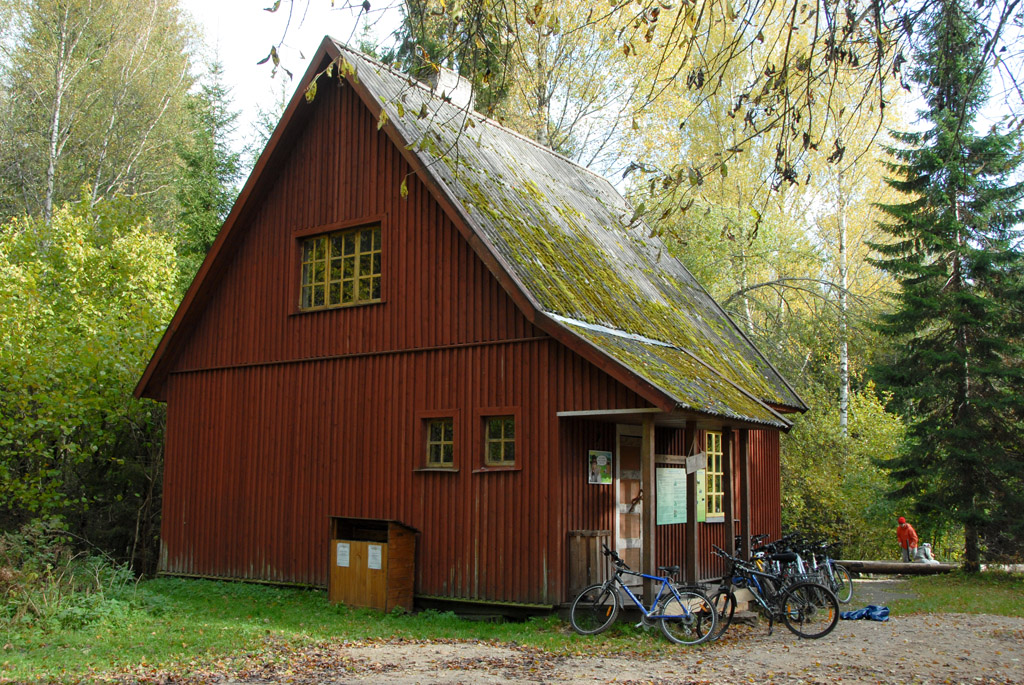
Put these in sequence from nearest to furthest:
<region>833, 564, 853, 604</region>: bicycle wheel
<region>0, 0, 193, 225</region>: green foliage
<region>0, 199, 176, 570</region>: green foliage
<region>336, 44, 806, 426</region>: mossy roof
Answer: <region>336, 44, 806, 426</region>: mossy roof
<region>833, 564, 853, 604</region>: bicycle wheel
<region>0, 199, 176, 570</region>: green foliage
<region>0, 0, 193, 225</region>: green foliage

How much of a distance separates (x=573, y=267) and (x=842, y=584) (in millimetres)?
6774

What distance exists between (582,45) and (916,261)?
1081 centimetres

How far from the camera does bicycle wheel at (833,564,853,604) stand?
14656mm

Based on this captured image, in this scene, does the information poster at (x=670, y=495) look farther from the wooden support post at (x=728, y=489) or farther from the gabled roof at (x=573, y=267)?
the gabled roof at (x=573, y=267)

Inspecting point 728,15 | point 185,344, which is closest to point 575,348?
point 728,15

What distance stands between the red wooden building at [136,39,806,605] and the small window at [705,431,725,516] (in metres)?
0.05

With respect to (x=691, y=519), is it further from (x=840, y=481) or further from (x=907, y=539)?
(x=840, y=481)

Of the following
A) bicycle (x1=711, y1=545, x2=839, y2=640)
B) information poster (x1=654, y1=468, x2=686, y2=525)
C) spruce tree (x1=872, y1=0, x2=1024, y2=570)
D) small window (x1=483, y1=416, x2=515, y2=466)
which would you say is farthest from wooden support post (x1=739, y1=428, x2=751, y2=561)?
spruce tree (x1=872, y1=0, x2=1024, y2=570)

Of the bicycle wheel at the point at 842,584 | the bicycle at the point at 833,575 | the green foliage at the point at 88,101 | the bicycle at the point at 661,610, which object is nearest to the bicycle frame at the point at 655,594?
the bicycle at the point at 661,610

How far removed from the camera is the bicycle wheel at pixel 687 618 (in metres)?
10.3

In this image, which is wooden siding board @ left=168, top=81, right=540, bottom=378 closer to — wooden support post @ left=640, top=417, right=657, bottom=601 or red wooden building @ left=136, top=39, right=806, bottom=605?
red wooden building @ left=136, top=39, right=806, bottom=605

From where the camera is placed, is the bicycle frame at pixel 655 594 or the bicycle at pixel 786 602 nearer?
the bicycle frame at pixel 655 594

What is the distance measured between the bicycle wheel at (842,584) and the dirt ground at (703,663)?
3383 mm

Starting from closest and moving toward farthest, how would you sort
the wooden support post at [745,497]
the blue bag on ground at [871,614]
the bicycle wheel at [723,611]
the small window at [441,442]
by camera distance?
the bicycle wheel at [723,611] < the blue bag on ground at [871,614] < the small window at [441,442] < the wooden support post at [745,497]
